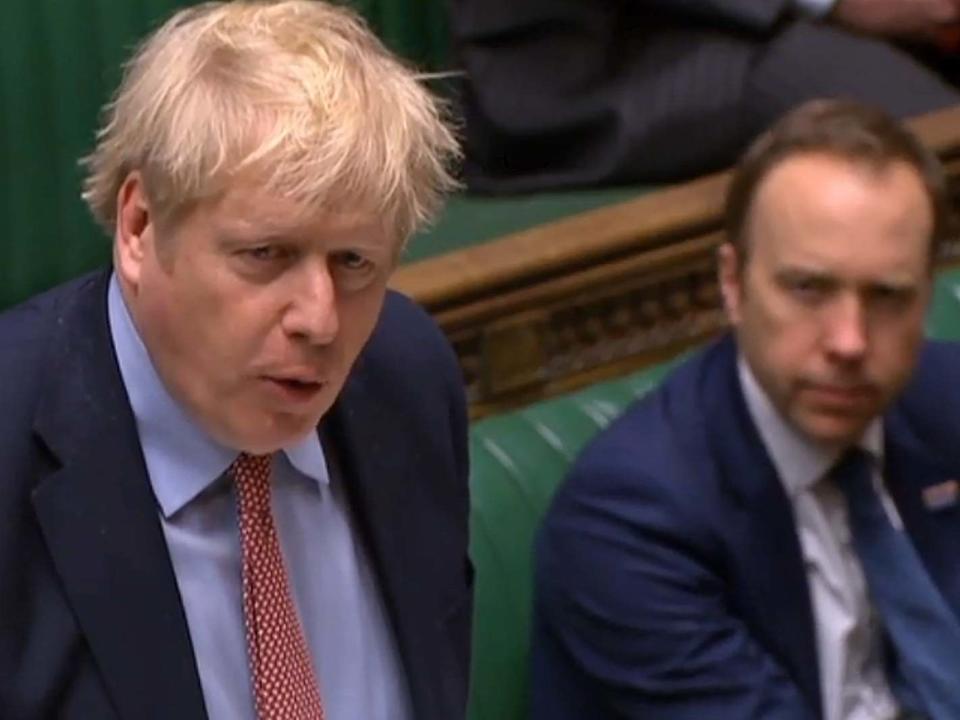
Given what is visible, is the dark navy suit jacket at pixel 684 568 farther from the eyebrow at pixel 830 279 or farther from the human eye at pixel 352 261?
the human eye at pixel 352 261

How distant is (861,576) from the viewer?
1862mm

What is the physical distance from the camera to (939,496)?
1.90 metres

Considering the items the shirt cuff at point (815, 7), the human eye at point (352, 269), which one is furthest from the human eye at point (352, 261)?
the shirt cuff at point (815, 7)

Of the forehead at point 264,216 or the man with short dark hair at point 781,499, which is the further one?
the man with short dark hair at point 781,499

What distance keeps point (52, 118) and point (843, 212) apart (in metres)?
1.08

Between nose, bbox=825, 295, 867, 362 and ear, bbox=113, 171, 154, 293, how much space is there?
786 millimetres

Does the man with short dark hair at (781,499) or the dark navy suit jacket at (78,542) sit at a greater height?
the dark navy suit jacket at (78,542)

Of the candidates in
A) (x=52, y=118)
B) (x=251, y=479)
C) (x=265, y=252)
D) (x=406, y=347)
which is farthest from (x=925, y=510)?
(x=52, y=118)

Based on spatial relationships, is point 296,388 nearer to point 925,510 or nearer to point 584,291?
point 925,510

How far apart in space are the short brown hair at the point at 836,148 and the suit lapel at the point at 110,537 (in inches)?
30.9

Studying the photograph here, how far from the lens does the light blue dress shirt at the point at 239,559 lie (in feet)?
4.03

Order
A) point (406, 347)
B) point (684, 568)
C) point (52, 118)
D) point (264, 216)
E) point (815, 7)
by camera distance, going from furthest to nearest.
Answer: point (815, 7) < point (52, 118) < point (684, 568) < point (406, 347) < point (264, 216)

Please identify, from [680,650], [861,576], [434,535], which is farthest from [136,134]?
[861,576]

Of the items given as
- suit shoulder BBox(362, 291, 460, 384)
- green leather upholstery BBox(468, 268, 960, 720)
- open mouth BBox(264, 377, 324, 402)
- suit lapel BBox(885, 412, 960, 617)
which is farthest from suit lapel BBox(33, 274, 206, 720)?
suit lapel BBox(885, 412, 960, 617)
